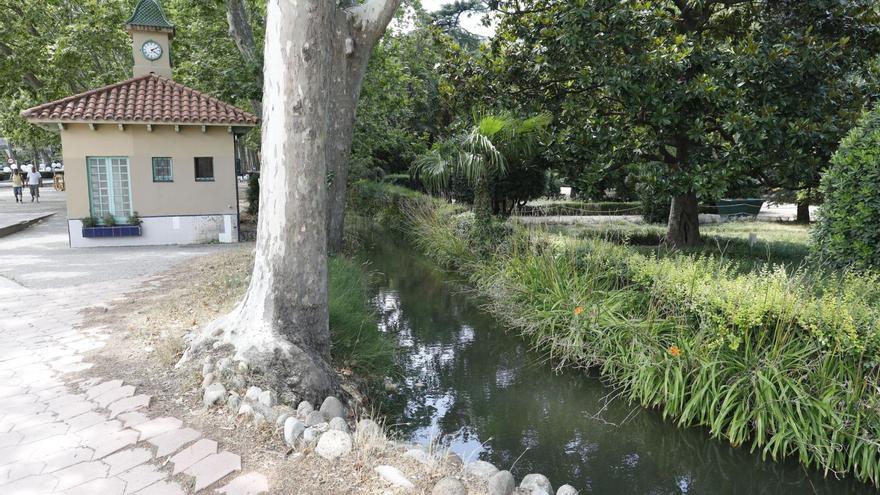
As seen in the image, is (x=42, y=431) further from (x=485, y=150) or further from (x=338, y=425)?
(x=485, y=150)

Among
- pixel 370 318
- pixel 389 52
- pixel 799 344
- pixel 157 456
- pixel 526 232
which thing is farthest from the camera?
pixel 389 52

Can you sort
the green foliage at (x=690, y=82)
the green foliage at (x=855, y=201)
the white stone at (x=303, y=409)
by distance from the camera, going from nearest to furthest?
the white stone at (x=303, y=409), the green foliage at (x=855, y=201), the green foliage at (x=690, y=82)

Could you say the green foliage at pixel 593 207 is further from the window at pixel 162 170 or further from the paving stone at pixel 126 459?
the paving stone at pixel 126 459

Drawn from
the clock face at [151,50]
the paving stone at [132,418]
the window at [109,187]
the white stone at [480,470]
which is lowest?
the white stone at [480,470]

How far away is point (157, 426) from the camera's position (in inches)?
153

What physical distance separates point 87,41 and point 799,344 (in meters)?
20.0

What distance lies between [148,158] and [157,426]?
11.0 metres

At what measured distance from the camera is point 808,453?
450 centimetres

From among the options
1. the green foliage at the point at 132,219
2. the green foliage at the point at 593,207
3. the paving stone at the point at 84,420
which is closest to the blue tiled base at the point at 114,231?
the green foliage at the point at 132,219

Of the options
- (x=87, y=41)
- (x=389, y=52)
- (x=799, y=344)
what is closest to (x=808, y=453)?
(x=799, y=344)

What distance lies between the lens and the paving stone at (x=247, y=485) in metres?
3.11

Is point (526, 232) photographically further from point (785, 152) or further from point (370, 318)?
point (785, 152)

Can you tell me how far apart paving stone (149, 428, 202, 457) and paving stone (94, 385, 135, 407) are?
0.86m

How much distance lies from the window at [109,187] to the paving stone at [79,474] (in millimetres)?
11352
